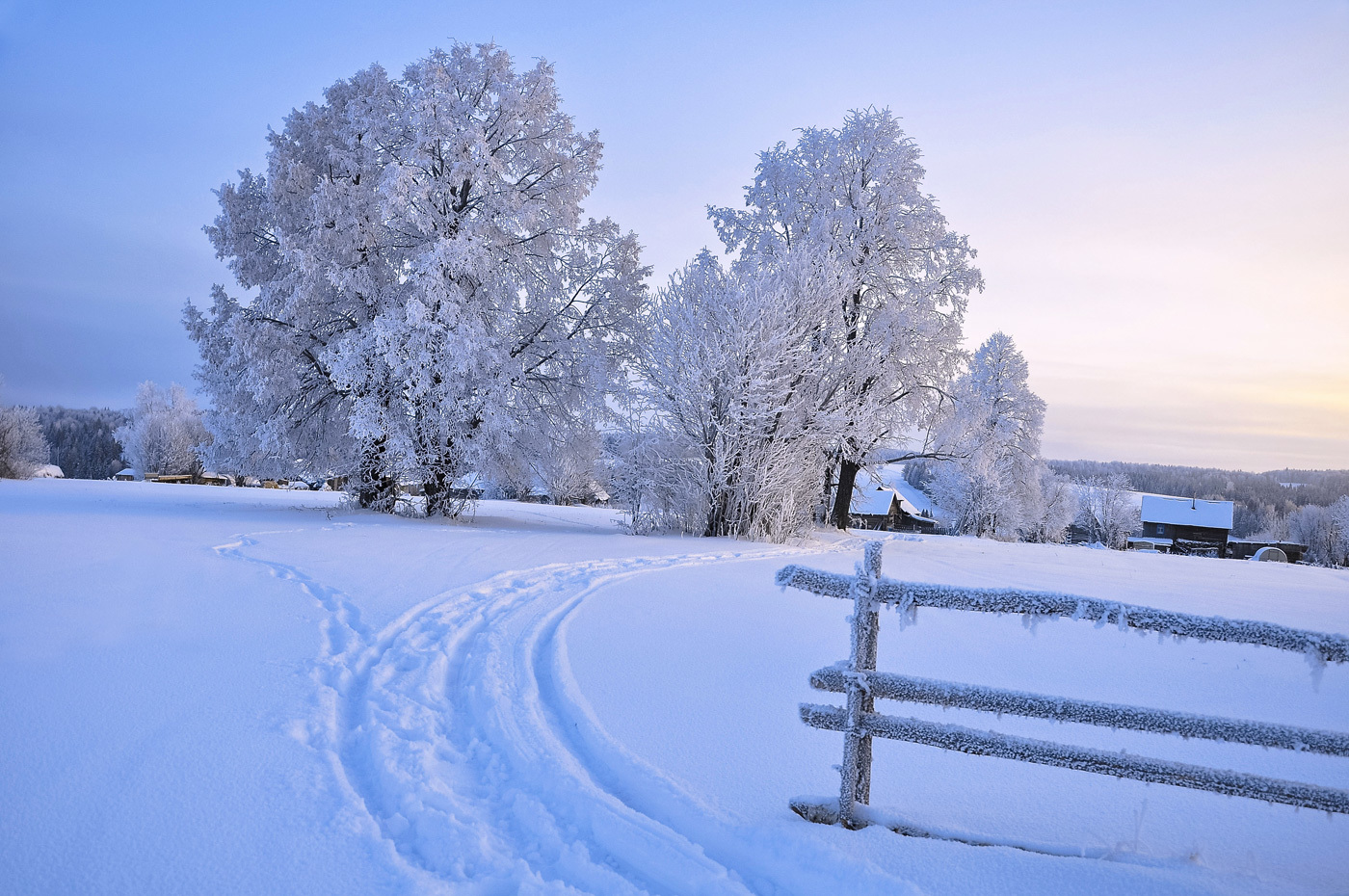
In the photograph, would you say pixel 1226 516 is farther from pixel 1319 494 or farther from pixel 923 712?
pixel 923 712

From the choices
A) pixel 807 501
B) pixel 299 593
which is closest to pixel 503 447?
pixel 807 501

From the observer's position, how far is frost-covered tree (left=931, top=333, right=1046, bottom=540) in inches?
1112

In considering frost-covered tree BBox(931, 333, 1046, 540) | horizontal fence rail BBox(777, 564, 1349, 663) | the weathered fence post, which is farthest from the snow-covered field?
frost-covered tree BBox(931, 333, 1046, 540)

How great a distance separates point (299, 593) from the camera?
7.36 meters

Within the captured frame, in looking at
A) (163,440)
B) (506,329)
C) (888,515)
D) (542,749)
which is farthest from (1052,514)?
(163,440)

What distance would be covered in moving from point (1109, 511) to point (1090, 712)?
204 ft

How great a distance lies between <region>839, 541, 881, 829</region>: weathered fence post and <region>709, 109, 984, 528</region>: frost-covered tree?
50.0ft

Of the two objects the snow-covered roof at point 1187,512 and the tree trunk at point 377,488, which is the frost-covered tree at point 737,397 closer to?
the tree trunk at point 377,488

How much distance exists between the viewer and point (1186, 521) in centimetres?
6275

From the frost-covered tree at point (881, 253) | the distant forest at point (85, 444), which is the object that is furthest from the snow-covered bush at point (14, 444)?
the distant forest at point (85, 444)

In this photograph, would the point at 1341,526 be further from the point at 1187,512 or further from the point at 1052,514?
the point at 1052,514

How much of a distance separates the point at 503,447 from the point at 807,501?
23.4 ft

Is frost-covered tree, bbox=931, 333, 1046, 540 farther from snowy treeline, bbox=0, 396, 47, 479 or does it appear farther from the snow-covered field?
snowy treeline, bbox=0, 396, 47, 479

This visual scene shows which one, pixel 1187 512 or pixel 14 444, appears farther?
pixel 1187 512
